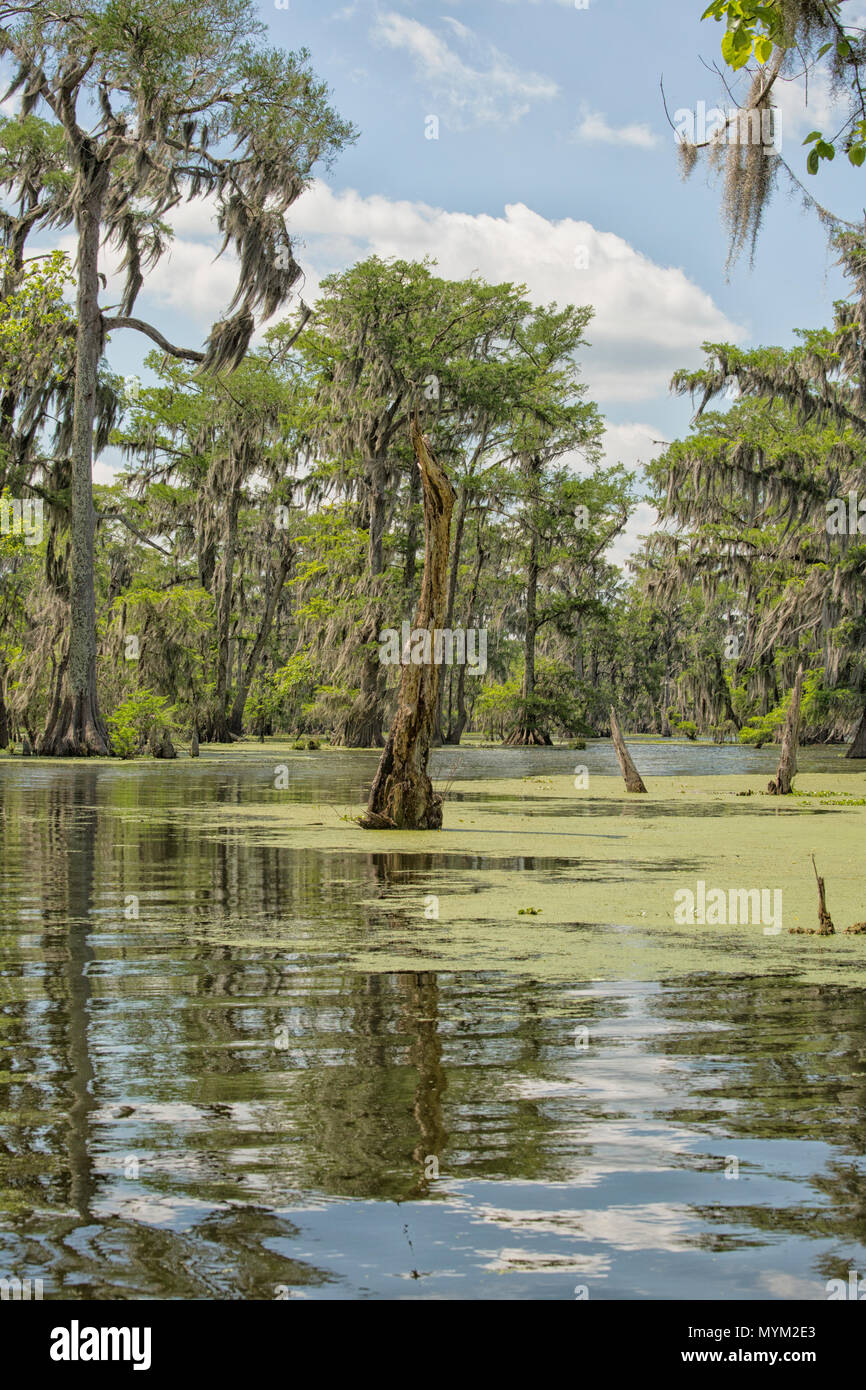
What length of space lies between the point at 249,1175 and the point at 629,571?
75044 mm

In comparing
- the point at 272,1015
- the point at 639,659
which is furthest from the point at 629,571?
the point at 272,1015

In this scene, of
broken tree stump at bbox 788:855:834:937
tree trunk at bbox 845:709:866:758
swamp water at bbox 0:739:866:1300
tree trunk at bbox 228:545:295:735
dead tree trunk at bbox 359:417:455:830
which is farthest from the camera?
tree trunk at bbox 228:545:295:735

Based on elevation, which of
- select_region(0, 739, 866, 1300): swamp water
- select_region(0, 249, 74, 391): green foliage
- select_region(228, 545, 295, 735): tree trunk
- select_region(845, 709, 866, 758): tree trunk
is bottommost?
select_region(0, 739, 866, 1300): swamp water

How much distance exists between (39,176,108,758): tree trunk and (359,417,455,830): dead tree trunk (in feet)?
47.2

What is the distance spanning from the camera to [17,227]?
29.1m

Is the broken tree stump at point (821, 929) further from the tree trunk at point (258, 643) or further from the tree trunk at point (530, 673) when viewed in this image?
the tree trunk at point (258, 643)

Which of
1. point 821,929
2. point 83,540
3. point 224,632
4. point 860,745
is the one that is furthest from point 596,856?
point 224,632

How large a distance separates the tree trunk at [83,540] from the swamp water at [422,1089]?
1781cm

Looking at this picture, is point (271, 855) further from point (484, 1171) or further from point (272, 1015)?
point (484, 1171)

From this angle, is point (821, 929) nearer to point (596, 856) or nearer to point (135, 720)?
point (596, 856)

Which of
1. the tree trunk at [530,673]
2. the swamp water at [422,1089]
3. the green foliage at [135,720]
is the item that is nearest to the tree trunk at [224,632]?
the tree trunk at [530,673]

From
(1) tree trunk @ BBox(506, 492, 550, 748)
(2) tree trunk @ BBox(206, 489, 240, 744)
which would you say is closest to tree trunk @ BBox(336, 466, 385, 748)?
(2) tree trunk @ BBox(206, 489, 240, 744)

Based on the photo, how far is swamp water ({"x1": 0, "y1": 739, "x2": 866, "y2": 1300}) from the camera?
2.43 metres

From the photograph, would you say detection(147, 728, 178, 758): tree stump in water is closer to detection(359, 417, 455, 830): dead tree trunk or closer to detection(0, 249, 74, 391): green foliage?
detection(0, 249, 74, 391): green foliage
